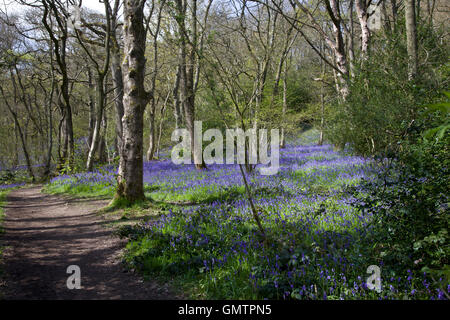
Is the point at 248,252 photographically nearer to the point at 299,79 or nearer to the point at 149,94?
the point at 149,94

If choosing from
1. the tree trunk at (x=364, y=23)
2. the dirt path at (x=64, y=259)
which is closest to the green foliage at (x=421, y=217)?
the dirt path at (x=64, y=259)

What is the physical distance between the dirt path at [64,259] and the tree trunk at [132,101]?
134cm

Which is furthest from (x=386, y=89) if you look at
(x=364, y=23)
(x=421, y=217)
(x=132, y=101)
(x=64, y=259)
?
(x=64, y=259)

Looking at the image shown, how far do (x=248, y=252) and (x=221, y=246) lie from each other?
2.17 feet

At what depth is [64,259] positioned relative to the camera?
15.8 ft

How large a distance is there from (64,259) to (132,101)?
4.37 metres

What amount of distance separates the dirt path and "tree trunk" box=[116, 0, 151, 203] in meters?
1.34

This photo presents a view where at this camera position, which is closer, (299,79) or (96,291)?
(96,291)

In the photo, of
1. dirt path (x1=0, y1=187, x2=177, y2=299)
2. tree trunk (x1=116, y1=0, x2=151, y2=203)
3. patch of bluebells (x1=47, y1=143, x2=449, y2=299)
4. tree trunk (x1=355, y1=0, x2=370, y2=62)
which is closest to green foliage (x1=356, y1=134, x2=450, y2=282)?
patch of bluebells (x1=47, y1=143, x2=449, y2=299)

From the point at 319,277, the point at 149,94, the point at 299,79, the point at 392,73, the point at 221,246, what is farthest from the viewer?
the point at 299,79

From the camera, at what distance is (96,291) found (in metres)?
3.65

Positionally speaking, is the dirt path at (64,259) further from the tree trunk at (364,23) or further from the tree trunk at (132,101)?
the tree trunk at (364,23)

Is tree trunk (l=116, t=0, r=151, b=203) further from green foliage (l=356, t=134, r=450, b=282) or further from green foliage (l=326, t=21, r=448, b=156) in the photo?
green foliage (l=356, t=134, r=450, b=282)

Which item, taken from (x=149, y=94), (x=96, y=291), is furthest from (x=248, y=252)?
(x=149, y=94)
